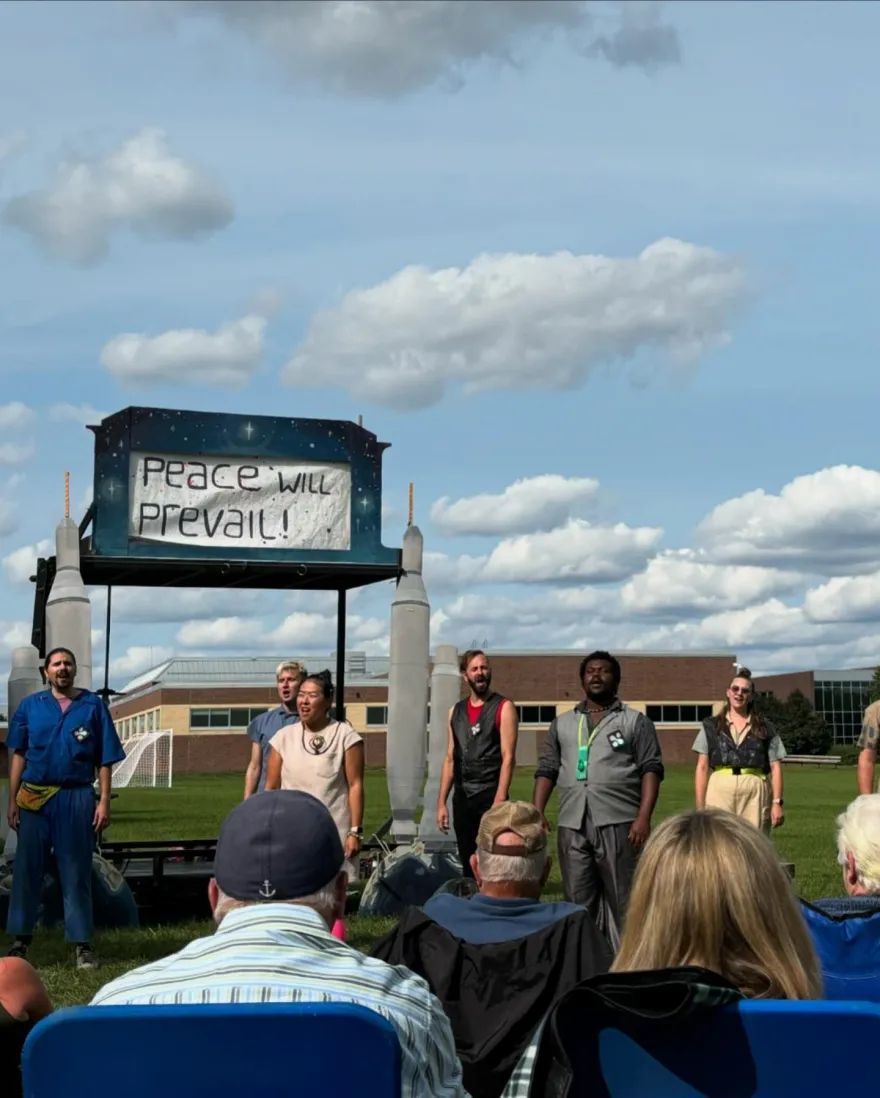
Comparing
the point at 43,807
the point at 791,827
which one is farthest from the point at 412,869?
the point at 791,827

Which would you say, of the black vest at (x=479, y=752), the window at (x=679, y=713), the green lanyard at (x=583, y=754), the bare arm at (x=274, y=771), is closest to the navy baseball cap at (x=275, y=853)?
the green lanyard at (x=583, y=754)

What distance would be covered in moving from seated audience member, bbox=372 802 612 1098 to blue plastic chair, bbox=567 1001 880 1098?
3.86ft

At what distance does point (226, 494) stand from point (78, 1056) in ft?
33.8

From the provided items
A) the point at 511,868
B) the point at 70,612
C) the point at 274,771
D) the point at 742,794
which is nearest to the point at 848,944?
the point at 511,868

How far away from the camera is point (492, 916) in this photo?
151 inches

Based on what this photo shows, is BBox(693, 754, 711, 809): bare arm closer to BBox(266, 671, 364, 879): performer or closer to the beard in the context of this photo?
the beard

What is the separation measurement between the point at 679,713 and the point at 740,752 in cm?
7365

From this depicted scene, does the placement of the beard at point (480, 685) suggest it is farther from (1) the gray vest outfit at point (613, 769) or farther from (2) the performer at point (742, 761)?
(2) the performer at point (742, 761)

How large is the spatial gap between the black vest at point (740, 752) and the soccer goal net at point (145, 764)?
42888mm

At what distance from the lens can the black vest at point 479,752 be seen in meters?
9.34

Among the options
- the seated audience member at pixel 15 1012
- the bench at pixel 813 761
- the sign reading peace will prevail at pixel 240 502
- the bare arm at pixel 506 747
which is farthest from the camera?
the bench at pixel 813 761

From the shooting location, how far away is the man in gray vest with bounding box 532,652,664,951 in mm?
7922

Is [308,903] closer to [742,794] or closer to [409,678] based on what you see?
[742,794]

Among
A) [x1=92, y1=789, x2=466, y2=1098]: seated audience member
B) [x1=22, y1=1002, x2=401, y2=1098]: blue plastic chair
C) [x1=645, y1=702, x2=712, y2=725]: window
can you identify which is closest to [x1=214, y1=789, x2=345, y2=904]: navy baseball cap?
[x1=92, y1=789, x2=466, y2=1098]: seated audience member
